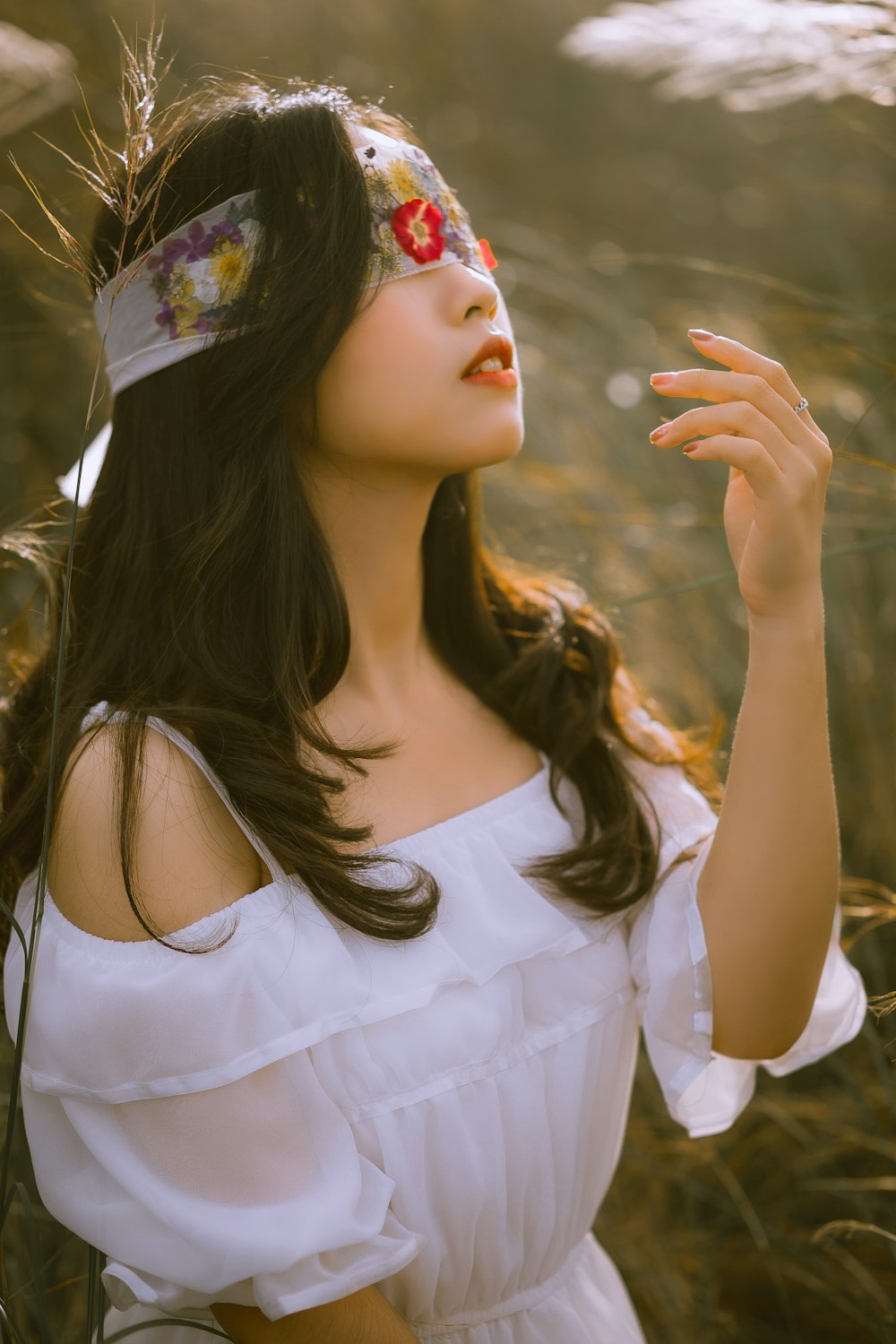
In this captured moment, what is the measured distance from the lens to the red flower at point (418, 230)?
1.20 m

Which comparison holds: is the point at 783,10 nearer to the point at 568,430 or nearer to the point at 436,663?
the point at 436,663

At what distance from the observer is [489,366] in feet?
4.07

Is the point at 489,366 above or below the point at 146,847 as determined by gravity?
above

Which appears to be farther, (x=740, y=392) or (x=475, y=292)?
(x=475, y=292)

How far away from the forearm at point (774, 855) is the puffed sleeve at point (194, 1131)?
469mm

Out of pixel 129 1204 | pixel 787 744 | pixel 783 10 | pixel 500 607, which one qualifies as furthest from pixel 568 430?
pixel 129 1204

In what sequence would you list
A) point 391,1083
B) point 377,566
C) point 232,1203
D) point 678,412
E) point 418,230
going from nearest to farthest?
point 232,1203, point 391,1083, point 418,230, point 377,566, point 678,412

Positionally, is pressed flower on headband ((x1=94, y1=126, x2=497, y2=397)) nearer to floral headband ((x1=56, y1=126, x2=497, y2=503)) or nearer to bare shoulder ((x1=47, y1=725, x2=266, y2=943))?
floral headband ((x1=56, y1=126, x2=497, y2=503))

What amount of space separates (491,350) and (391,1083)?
2.65 feet

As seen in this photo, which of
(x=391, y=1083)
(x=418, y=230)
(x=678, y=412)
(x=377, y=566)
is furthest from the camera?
(x=678, y=412)

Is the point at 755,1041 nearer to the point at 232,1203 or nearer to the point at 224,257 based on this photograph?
the point at 232,1203

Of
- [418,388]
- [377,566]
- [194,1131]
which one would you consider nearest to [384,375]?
[418,388]

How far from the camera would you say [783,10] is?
4.58 ft

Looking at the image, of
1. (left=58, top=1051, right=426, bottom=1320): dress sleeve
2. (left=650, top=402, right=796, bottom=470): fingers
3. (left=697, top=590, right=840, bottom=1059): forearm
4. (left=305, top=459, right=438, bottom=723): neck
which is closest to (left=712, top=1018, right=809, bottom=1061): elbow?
(left=697, top=590, right=840, bottom=1059): forearm
